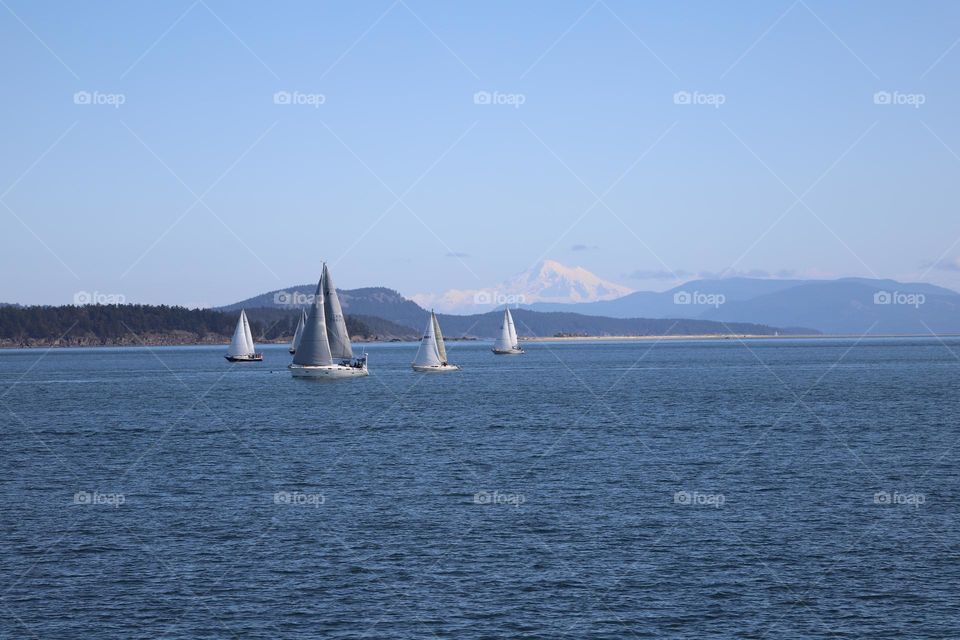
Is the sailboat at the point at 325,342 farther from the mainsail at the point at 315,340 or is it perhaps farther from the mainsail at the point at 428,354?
the mainsail at the point at 428,354

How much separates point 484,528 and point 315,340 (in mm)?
98097

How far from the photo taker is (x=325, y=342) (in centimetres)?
13888

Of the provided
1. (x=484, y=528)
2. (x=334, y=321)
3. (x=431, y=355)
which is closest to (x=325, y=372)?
(x=334, y=321)

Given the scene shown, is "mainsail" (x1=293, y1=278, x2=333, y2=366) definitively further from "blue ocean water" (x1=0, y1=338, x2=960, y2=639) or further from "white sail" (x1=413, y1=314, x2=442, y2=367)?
"blue ocean water" (x1=0, y1=338, x2=960, y2=639)

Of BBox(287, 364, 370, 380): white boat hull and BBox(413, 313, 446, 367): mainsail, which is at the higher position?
BBox(413, 313, 446, 367): mainsail

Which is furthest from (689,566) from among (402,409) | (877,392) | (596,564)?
(877,392)

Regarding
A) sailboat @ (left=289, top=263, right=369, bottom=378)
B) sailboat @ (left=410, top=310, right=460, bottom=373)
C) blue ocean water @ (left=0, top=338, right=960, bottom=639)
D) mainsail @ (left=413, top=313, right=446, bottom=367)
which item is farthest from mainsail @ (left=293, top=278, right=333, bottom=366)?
blue ocean water @ (left=0, top=338, right=960, bottom=639)

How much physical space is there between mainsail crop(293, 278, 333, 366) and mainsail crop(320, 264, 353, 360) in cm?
122

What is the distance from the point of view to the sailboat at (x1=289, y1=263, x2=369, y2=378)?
135125mm

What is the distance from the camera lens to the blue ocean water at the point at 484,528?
1226 inches

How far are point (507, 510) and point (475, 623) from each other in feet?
53.1

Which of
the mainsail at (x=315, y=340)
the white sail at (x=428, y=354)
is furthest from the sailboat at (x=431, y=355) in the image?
the mainsail at (x=315, y=340)

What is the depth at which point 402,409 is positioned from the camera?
104 metres

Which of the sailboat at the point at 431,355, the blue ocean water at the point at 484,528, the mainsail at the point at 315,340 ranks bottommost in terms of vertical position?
the blue ocean water at the point at 484,528
